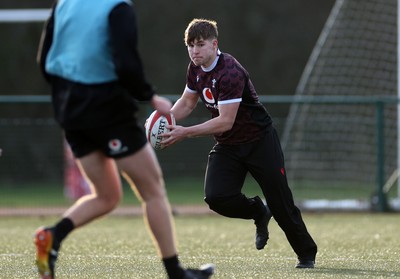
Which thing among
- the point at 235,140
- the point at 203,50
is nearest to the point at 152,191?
the point at 203,50

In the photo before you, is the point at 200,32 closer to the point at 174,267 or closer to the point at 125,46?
the point at 125,46

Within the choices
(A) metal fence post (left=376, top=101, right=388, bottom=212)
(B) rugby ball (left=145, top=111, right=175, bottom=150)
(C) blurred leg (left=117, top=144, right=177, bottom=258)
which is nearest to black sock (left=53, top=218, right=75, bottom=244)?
(C) blurred leg (left=117, top=144, right=177, bottom=258)

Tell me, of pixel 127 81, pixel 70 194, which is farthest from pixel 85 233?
pixel 127 81

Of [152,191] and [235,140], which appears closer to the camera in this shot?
[152,191]

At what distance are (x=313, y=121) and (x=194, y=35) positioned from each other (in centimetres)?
782

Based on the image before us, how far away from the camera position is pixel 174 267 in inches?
206

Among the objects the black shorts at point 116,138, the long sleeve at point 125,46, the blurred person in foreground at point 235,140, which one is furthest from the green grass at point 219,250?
the long sleeve at point 125,46

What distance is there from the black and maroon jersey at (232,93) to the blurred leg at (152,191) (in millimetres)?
1510

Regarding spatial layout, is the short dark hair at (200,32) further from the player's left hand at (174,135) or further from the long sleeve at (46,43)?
the long sleeve at (46,43)

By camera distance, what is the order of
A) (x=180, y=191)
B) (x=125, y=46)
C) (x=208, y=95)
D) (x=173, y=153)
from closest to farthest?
(x=125, y=46)
(x=208, y=95)
(x=173, y=153)
(x=180, y=191)

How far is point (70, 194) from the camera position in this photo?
580 inches

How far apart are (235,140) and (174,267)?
180cm

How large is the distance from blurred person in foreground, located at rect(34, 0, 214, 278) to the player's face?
1.51 m

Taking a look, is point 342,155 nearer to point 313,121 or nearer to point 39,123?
point 313,121
